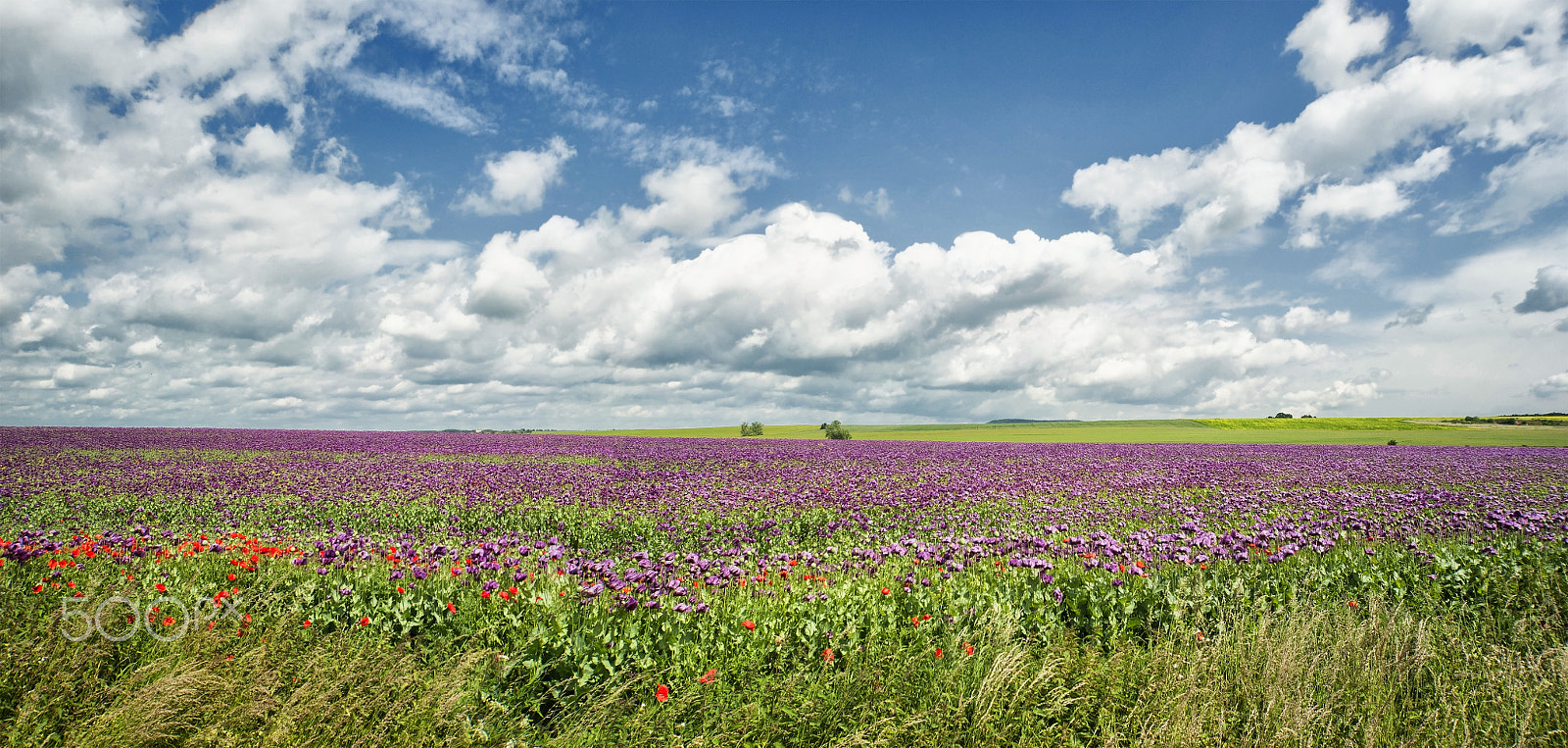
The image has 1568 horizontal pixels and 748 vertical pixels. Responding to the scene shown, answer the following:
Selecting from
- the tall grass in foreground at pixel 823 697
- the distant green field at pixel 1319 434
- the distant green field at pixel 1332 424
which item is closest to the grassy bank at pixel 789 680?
the tall grass in foreground at pixel 823 697

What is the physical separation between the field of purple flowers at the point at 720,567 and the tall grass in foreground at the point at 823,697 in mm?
137

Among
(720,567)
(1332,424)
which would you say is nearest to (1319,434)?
(1332,424)

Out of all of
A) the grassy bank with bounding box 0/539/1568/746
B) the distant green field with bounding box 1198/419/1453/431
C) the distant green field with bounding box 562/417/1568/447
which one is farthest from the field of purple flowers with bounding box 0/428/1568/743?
the distant green field with bounding box 1198/419/1453/431

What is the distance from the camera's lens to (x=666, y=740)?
137 inches

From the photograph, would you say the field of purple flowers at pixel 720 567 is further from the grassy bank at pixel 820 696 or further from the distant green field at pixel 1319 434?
the distant green field at pixel 1319 434

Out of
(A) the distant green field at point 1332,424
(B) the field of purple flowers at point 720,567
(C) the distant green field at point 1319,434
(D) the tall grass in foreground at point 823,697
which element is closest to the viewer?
(D) the tall grass in foreground at point 823,697

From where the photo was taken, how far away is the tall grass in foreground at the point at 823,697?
11.2ft

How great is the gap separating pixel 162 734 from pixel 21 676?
4.77 feet

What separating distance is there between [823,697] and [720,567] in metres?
2.15

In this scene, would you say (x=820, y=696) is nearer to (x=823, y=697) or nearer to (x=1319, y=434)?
(x=823, y=697)

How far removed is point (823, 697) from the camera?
3.76 m

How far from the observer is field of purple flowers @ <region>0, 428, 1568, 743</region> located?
14.3 feet

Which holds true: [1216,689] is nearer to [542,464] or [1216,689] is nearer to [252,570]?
[252,570]

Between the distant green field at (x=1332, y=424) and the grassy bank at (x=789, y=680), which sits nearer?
the grassy bank at (x=789, y=680)
